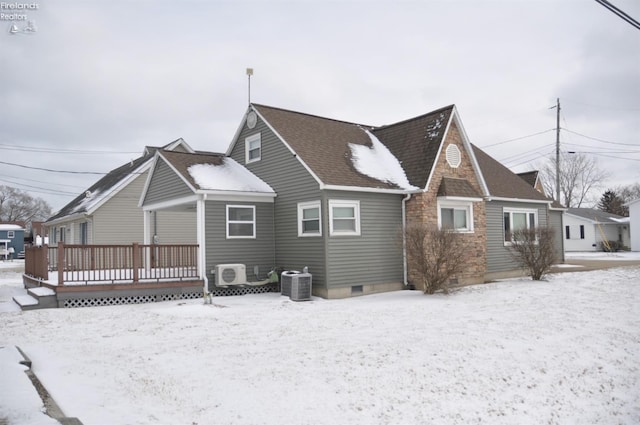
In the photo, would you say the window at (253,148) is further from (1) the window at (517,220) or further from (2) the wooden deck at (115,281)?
(1) the window at (517,220)

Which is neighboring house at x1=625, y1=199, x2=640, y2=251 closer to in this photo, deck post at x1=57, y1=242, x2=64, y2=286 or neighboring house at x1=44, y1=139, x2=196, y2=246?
neighboring house at x1=44, y1=139, x2=196, y2=246

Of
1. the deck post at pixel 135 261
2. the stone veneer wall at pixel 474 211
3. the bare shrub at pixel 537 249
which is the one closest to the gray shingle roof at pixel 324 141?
the stone veneer wall at pixel 474 211

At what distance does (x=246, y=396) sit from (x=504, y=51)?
48.5ft

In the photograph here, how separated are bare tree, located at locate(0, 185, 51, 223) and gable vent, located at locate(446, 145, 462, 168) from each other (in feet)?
294

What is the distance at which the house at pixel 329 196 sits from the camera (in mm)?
13859

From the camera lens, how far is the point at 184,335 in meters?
8.77

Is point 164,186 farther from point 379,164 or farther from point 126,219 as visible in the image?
point 379,164

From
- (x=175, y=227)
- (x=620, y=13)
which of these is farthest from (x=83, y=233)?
(x=620, y=13)

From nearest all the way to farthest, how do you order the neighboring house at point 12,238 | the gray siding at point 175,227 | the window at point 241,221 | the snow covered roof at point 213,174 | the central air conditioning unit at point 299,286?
1. the central air conditioning unit at point 299,286
2. the snow covered roof at point 213,174
3. the window at point 241,221
4. the gray siding at point 175,227
5. the neighboring house at point 12,238

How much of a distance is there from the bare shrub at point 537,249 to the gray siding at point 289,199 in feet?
23.4

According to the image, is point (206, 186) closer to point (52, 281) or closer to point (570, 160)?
point (52, 281)

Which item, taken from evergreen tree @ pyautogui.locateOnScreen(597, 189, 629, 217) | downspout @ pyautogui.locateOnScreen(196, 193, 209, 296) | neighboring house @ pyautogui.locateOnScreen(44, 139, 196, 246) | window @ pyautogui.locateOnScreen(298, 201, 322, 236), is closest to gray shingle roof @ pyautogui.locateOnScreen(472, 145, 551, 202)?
window @ pyautogui.locateOnScreen(298, 201, 322, 236)

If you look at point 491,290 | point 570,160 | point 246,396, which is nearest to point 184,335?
point 246,396

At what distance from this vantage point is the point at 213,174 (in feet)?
50.8
